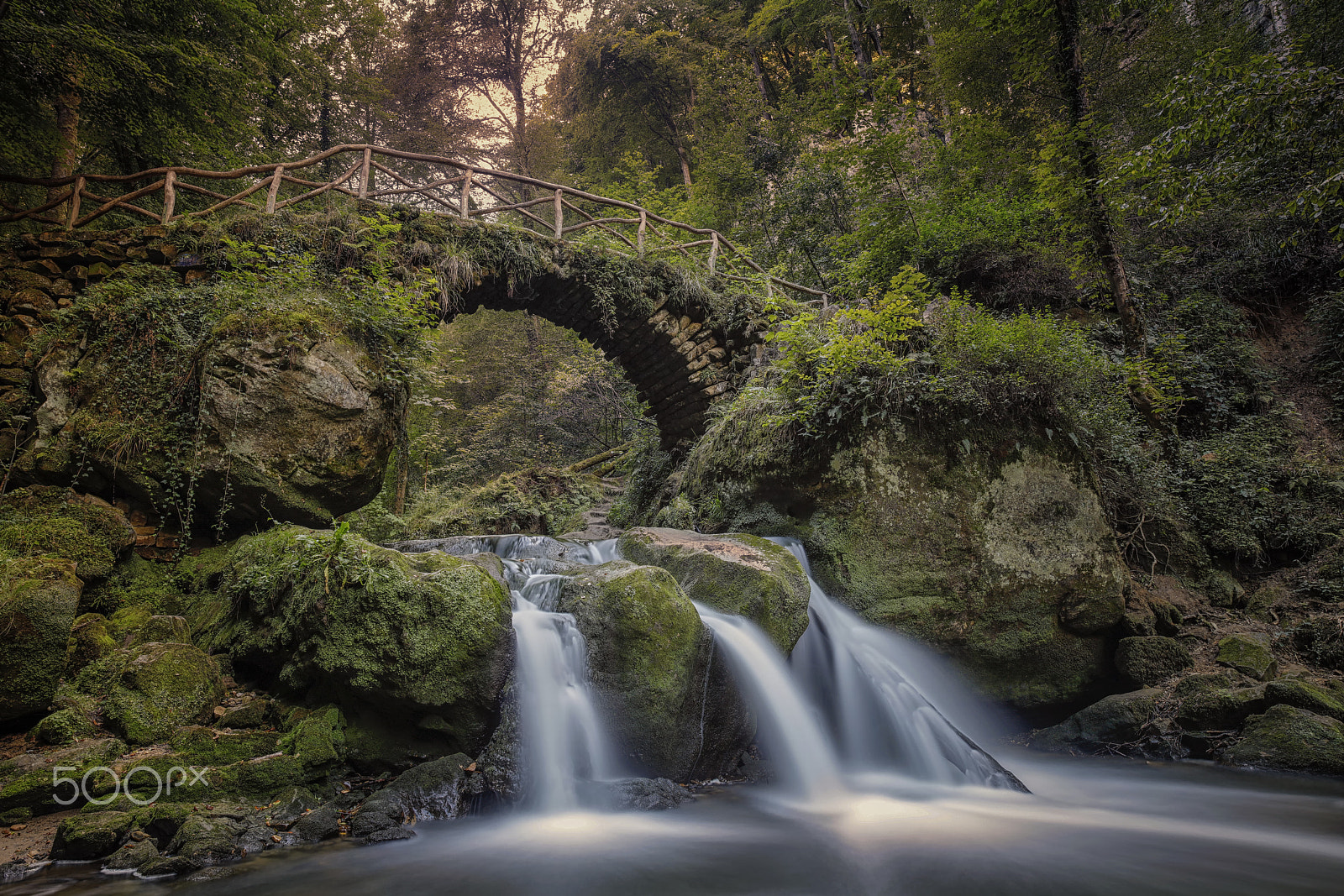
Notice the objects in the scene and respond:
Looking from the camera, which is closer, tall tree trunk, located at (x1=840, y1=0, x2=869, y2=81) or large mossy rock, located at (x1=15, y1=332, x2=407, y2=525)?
large mossy rock, located at (x1=15, y1=332, x2=407, y2=525)

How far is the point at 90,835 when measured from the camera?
2.71m

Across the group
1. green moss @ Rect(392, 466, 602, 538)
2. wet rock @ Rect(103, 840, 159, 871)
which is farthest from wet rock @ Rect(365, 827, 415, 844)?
green moss @ Rect(392, 466, 602, 538)

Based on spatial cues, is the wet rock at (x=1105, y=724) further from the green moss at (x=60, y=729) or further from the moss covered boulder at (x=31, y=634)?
the moss covered boulder at (x=31, y=634)

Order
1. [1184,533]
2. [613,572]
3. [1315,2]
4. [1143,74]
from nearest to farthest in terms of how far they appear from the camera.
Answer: [613,572]
[1184,533]
[1315,2]
[1143,74]

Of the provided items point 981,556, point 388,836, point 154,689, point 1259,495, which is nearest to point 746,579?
point 981,556

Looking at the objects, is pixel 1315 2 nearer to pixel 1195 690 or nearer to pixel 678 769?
pixel 1195 690

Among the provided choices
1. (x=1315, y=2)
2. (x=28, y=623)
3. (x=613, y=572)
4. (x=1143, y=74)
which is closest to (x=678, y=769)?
(x=613, y=572)

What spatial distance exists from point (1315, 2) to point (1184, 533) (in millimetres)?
7587

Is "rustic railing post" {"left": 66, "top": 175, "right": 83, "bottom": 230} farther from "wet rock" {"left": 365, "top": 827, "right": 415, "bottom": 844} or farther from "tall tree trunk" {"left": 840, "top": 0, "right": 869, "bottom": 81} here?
"tall tree trunk" {"left": 840, "top": 0, "right": 869, "bottom": 81}

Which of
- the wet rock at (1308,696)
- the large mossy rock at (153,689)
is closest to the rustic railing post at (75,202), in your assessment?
the large mossy rock at (153,689)

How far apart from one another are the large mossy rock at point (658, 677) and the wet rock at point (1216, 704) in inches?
156

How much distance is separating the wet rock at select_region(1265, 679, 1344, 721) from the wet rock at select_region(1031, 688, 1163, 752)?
2.66 ft

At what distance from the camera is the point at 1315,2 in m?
7.96

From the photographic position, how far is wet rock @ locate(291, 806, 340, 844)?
9.95 feet
